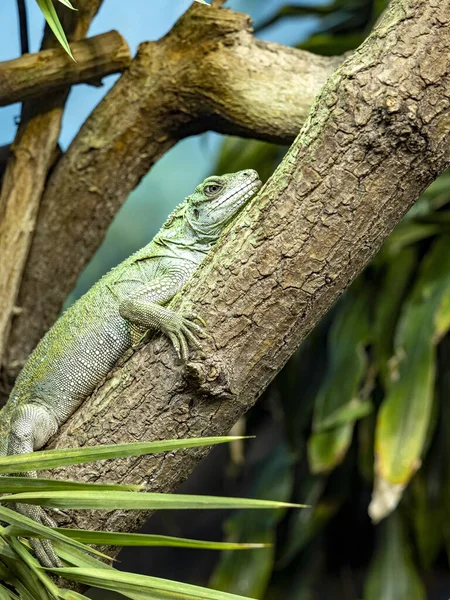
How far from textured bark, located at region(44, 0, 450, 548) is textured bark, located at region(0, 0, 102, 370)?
1.62 metres

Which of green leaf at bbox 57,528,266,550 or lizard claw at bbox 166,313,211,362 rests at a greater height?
lizard claw at bbox 166,313,211,362

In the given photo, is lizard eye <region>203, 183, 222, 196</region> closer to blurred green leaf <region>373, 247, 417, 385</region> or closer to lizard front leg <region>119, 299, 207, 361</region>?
lizard front leg <region>119, 299, 207, 361</region>

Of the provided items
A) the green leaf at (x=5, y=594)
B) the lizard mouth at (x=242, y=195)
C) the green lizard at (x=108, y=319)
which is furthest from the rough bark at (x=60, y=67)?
the green leaf at (x=5, y=594)

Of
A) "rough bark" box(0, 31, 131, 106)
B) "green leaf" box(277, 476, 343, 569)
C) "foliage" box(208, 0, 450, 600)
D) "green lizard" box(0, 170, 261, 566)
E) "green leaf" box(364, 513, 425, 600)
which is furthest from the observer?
"green leaf" box(277, 476, 343, 569)

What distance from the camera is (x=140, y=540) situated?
229cm

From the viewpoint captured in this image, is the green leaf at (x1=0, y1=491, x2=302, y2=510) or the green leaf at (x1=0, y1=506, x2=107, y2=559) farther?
the green leaf at (x1=0, y1=506, x2=107, y2=559)

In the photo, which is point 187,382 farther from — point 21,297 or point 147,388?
point 21,297

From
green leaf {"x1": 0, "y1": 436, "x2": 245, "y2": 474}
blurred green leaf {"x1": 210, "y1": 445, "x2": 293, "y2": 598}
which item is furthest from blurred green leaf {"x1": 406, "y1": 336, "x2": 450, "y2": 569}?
green leaf {"x1": 0, "y1": 436, "x2": 245, "y2": 474}

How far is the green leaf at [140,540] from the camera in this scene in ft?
7.27

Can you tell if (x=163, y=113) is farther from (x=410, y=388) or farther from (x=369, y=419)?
(x=369, y=419)

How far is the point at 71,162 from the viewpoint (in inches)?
164

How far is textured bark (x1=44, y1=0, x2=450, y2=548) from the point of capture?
7.72ft

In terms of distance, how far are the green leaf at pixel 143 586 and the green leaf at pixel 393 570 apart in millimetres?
4074

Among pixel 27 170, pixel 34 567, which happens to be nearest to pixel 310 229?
pixel 34 567
